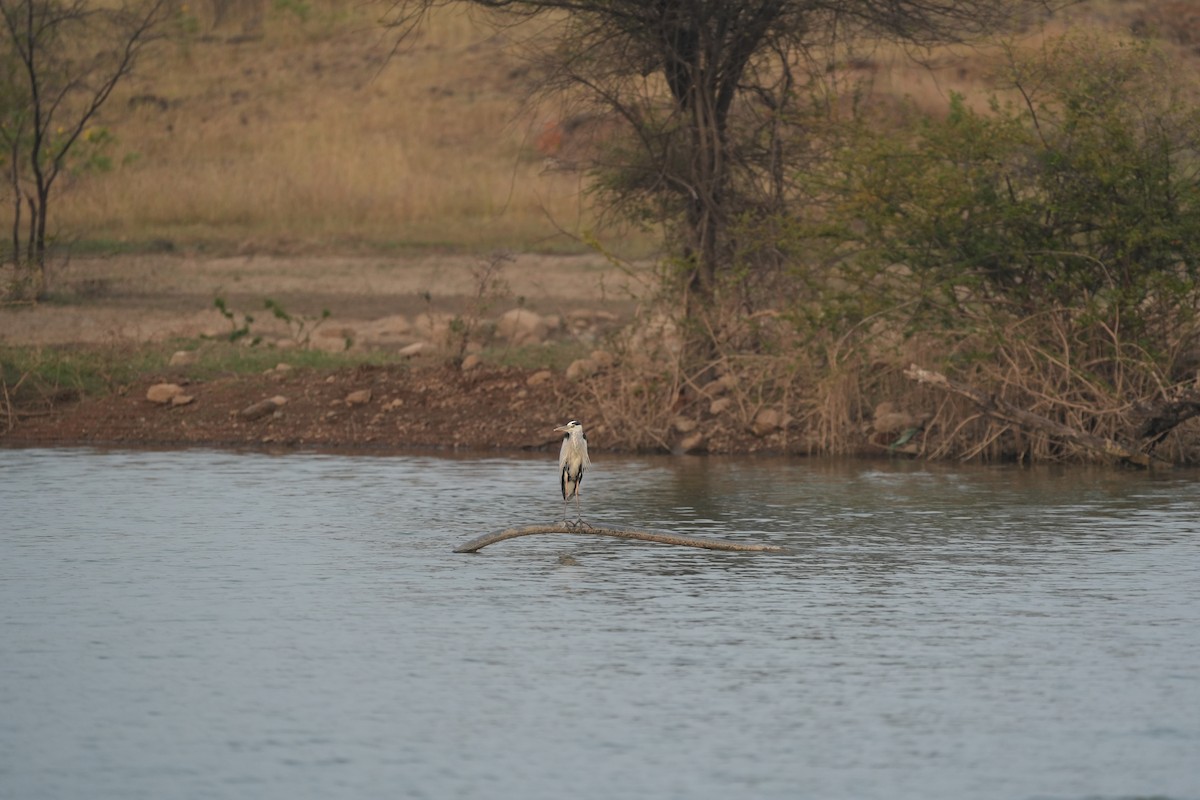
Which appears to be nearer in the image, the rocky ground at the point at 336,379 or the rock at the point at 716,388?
the rock at the point at 716,388

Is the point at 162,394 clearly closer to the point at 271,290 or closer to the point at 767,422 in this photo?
the point at 767,422

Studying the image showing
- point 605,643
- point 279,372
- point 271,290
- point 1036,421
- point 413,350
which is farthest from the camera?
point 271,290

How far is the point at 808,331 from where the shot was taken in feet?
56.8

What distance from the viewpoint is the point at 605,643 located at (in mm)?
9617

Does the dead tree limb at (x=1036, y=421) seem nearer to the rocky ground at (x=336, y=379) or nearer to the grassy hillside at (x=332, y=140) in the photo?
the rocky ground at (x=336, y=379)

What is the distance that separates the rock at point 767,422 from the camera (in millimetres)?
17703

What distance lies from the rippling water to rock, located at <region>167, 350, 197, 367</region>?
5.33 metres

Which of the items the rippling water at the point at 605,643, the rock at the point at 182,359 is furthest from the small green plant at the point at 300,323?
the rippling water at the point at 605,643

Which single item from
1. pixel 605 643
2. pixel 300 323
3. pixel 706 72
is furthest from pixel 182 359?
pixel 605 643

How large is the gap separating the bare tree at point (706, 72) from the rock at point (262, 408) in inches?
164

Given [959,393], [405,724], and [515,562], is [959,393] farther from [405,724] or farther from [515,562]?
[405,724]

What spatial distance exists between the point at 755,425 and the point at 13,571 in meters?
8.05

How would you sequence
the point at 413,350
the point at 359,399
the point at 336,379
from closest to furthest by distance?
the point at 359,399
the point at 336,379
the point at 413,350

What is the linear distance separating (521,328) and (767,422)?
6838 millimetres
